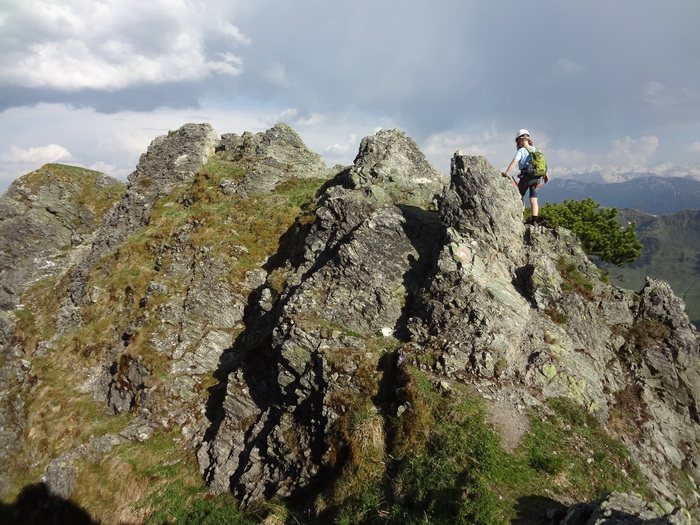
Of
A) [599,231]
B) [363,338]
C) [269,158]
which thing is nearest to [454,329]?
[363,338]

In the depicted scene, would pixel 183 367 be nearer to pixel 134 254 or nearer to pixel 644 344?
pixel 134 254

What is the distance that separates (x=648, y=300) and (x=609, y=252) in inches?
413

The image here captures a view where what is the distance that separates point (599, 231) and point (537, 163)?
15.2 metres

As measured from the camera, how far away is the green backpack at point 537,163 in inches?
911

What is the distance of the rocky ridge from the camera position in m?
18.9

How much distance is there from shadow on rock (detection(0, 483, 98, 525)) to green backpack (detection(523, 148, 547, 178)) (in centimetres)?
3545

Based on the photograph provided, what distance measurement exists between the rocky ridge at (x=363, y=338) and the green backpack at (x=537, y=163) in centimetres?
269

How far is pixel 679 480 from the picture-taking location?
1772 centimetres

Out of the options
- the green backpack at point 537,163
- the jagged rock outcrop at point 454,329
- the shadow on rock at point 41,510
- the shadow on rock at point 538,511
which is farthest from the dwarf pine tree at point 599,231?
the shadow on rock at point 41,510

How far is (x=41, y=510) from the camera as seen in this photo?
76.1ft

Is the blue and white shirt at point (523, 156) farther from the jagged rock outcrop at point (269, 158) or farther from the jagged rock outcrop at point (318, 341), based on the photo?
the jagged rock outcrop at point (269, 158)

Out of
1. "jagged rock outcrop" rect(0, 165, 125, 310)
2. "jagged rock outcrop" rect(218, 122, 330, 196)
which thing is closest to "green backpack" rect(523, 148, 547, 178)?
"jagged rock outcrop" rect(218, 122, 330, 196)

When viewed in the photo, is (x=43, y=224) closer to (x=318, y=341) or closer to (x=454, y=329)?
(x=318, y=341)

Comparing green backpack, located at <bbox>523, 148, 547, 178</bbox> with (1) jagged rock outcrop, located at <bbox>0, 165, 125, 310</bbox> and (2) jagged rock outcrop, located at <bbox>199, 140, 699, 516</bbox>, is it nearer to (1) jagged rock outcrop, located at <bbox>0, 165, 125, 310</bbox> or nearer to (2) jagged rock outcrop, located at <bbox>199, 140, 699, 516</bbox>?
(2) jagged rock outcrop, located at <bbox>199, 140, 699, 516</bbox>
